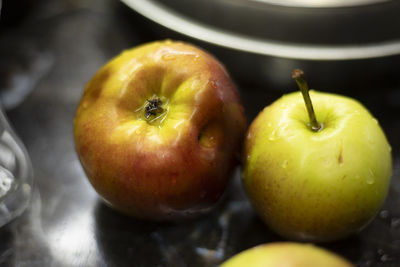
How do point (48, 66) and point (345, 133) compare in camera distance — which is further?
point (48, 66)

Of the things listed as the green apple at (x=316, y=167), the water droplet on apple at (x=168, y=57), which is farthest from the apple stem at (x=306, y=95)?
the water droplet on apple at (x=168, y=57)

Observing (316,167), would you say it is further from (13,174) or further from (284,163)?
(13,174)

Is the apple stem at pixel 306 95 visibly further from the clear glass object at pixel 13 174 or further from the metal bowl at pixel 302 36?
the clear glass object at pixel 13 174

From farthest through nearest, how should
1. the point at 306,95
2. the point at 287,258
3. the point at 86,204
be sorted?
1. the point at 86,204
2. the point at 306,95
3. the point at 287,258

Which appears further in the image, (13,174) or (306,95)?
(13,174)

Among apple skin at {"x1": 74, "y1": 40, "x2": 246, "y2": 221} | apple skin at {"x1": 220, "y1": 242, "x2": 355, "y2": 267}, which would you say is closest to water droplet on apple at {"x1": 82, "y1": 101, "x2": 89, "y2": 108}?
apple skin at {"x1": 74, "y1": 40, "x2": 246, "y2": 221}

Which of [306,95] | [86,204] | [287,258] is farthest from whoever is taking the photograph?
[86,204]

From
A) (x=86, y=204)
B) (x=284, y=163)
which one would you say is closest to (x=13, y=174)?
(x=86, y=204)

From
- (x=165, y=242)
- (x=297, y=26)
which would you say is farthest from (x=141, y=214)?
(x=297, y=26)

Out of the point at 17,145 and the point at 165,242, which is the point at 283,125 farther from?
the point at 17,145
